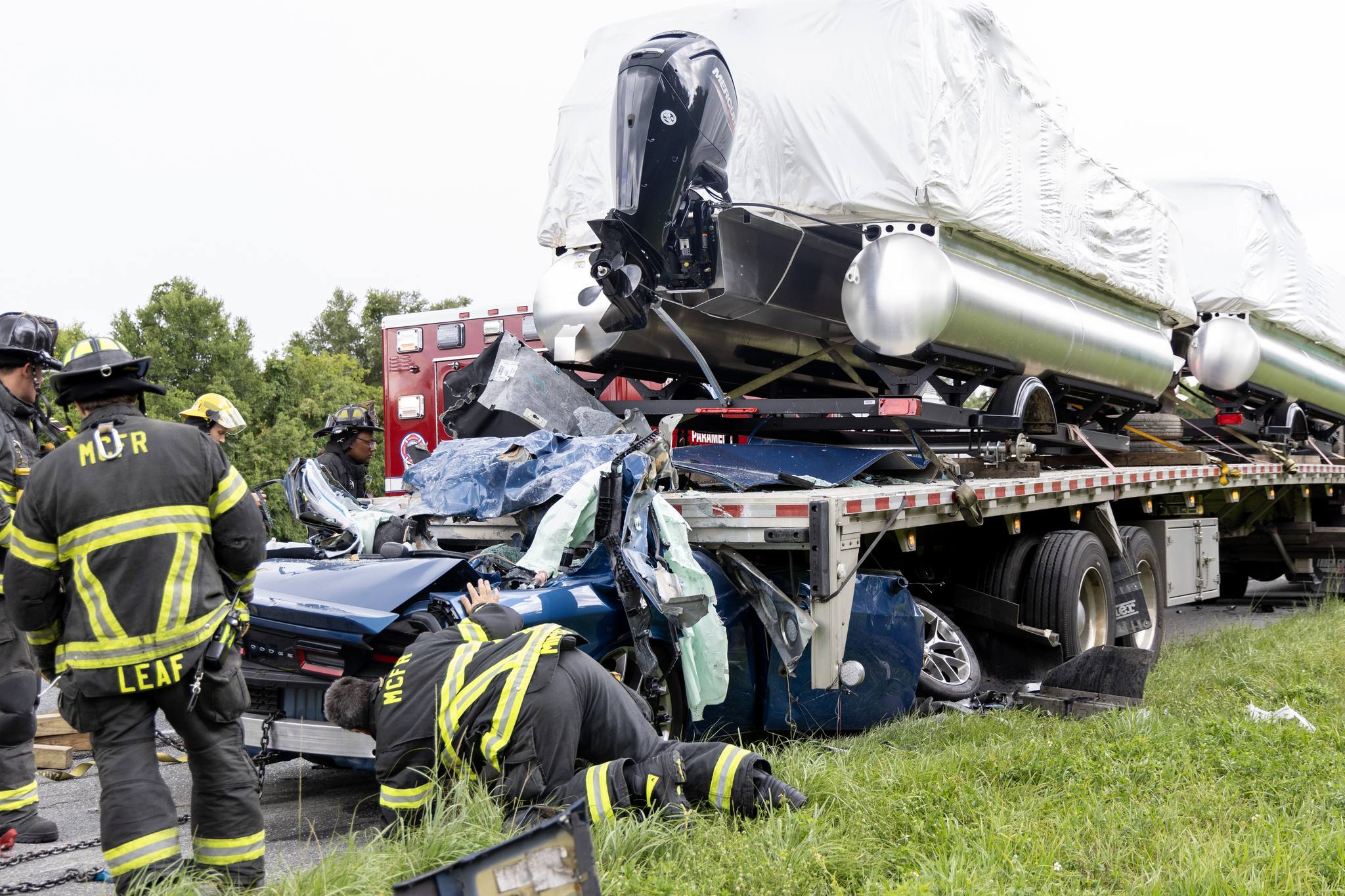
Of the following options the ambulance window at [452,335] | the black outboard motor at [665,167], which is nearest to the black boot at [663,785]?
the black outboard motor at [665,167]

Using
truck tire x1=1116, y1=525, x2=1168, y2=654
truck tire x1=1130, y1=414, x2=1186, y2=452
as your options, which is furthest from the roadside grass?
truck tire x1=1130, y1=414, x2=1186, y2=452

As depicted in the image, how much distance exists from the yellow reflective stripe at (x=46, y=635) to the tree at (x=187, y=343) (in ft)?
43.7

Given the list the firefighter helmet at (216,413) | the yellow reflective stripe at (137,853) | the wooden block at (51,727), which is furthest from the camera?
the firefighter helmet at (216,413)

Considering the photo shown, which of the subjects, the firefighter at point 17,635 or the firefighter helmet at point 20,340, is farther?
the firefighter helmet at point 20,340

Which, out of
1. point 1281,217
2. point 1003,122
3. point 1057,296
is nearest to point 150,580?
point 1003,122

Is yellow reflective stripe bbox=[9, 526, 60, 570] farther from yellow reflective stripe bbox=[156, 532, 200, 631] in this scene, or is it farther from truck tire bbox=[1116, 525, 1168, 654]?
truck tire bbox=[1116, 525, 1168, 654]

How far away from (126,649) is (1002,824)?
8.91 ft

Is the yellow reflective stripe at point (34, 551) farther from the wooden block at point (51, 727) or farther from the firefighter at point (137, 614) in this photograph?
the wooden block at point (51, 727)

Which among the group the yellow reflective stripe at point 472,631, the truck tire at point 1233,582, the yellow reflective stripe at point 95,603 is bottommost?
the truck tire at point 1233,582

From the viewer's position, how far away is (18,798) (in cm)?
440

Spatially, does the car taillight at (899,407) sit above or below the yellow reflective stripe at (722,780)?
above

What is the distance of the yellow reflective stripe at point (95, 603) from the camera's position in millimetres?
3490

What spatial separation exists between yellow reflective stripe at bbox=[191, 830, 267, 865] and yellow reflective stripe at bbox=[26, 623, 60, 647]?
0.73 meters

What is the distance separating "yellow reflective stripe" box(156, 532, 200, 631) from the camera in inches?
139
